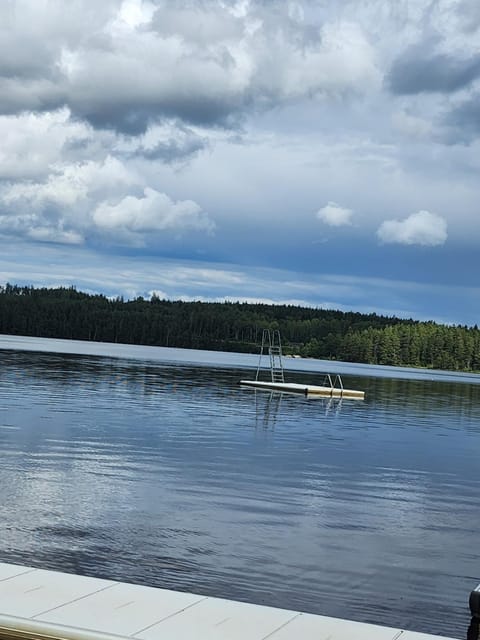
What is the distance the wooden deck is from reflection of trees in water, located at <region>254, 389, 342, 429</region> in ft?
91.3

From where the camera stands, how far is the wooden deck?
604 centimetres

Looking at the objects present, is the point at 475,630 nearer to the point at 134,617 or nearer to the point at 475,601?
the point at 475,601

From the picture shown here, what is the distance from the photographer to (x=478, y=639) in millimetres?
7348

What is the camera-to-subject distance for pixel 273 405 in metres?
47.2

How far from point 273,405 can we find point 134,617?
4096cm

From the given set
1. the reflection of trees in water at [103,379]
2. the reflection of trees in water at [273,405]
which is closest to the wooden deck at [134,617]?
the reflection of trees in water at [273,405]

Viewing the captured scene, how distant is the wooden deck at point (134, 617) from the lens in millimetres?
6043

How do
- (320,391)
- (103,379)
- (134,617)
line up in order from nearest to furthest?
(134,617) < (103,379) < (320,391)

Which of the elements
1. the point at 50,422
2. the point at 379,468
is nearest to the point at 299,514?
the point at 379,468

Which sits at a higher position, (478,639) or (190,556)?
(478,639)

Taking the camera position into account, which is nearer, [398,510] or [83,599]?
[83,599]

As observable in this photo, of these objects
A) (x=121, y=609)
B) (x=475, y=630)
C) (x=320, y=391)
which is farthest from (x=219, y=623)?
(x=320, y=391)

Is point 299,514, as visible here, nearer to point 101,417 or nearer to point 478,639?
point 478,639

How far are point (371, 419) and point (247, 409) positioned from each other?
20.1 ft
